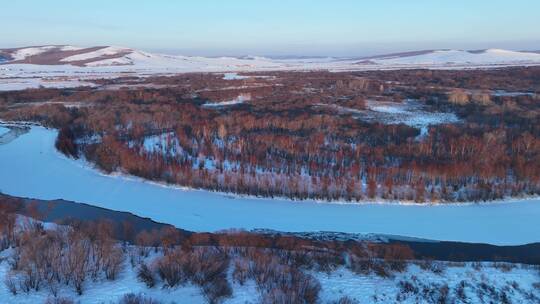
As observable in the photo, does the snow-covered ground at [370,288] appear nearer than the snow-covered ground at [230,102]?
Yes

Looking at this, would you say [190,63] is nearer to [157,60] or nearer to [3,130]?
[157,60]

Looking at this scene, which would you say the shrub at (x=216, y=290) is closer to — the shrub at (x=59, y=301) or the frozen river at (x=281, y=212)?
the shrub at (x=59, y=301)

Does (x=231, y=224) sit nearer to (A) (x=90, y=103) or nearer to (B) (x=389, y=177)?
(B) (x=389, y=177)

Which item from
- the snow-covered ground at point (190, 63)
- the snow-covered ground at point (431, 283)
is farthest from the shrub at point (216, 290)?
the snow-covered ground at point (190, 63)

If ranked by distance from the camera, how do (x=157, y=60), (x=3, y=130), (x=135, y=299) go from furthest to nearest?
(x=157, y=60) → (x=3, y=130) → (x=135, y=299)

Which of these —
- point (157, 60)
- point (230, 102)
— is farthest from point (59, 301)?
point (157, 60)

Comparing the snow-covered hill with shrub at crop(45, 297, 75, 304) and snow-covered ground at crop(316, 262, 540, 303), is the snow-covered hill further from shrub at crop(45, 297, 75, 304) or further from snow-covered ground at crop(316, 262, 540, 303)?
shrub at crop(45, 297, 75, 304)
